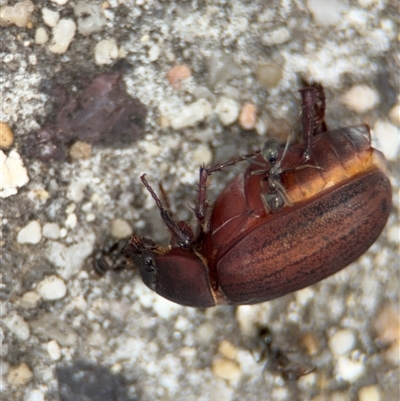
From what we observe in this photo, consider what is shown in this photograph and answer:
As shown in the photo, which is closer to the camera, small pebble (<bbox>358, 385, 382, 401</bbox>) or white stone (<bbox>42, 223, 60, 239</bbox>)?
white stone (<bbox>42, 223, 60, 239</bbox>)

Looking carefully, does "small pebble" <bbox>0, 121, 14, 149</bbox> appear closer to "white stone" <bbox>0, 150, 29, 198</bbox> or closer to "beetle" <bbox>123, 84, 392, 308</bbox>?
"white stone" <bbox>0, 150, 29, 198</bbox>

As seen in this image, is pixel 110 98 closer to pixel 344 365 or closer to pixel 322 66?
pixel 322 66

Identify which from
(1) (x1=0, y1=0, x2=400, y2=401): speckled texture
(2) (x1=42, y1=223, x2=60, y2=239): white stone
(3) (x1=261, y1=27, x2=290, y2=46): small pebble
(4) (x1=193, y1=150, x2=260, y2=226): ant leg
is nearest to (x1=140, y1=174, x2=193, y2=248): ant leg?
(4) (x1=193, y1=150, x2=260, y2=226): ant leg

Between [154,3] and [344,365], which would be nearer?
[154,3]

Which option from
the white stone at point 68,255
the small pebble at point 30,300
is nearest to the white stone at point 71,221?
the white stone at point 68,255

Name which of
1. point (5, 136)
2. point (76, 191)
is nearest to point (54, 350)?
point (76, 191)

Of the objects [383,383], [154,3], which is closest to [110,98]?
[154,3]
